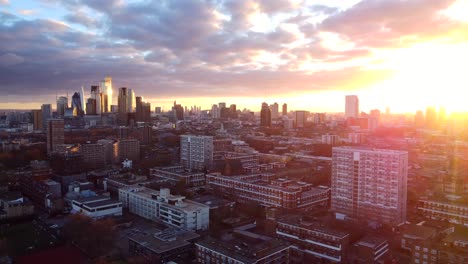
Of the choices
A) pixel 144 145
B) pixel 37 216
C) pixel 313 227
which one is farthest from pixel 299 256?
pixel 144 145

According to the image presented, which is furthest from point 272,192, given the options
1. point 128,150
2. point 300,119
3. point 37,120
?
point 300,119

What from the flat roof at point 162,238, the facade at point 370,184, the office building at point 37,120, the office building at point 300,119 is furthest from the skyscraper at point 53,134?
the office building at point 300,119

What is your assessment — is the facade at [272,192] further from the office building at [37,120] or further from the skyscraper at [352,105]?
the skyscraper at [352,105]

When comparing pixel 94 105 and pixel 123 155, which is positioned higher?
pixel 94 105

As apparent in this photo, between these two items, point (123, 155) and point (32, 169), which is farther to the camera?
point (123, 155)

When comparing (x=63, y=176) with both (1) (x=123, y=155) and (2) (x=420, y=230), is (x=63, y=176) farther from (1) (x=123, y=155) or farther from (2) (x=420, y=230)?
(2) (x=420, y=230)

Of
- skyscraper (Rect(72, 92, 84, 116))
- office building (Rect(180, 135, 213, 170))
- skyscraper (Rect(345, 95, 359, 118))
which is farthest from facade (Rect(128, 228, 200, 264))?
skyscraper (Rect(345, 95, 359, 118))
